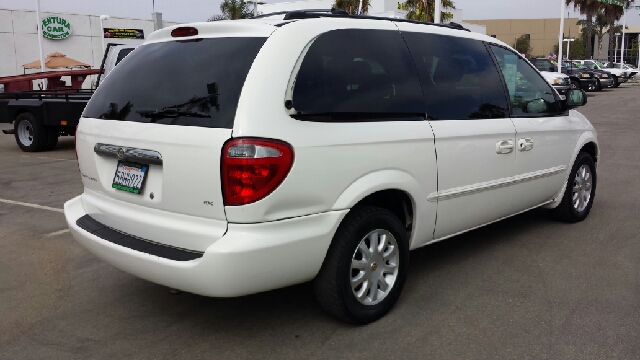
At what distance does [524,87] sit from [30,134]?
10.2 m

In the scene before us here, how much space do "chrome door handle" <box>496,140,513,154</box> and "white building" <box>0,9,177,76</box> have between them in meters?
25.5

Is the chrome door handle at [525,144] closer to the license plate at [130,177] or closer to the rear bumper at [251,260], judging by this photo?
the rear bumper at [251,260]

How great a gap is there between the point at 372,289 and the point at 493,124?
1.66m

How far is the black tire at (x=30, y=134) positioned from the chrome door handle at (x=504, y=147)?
9.84 meters

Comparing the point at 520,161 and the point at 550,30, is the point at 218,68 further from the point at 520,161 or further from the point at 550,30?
the point at 550,30

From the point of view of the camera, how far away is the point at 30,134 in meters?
Result: 12.1

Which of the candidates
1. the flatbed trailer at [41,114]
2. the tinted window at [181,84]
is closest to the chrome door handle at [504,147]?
the tinted window at [181,84]

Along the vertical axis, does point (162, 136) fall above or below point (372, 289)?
above

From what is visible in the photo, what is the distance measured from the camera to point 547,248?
5227 mm

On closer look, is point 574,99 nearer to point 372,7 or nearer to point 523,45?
point 372,7

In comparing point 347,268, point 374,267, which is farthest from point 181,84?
point 374,267

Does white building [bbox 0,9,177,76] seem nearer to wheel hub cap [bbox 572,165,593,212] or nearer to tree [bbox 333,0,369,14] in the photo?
tree [bbox 333,0,369,14]

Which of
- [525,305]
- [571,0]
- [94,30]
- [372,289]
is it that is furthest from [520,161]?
[571,0]

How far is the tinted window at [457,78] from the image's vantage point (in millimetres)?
4098
